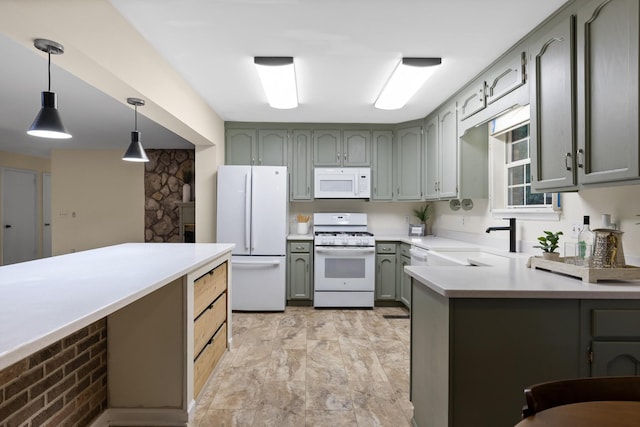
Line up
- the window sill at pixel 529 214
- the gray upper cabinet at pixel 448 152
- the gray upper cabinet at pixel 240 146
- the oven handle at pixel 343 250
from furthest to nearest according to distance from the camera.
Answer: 1. the gray upper cabinet at pixel 240 146
2. the oven handle at pixel 343 250
3. the gray upper cabinet at pixel 448 152
4. the window sill at pixel 529 214

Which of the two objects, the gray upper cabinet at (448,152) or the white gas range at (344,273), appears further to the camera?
the white gas range at (344,273)

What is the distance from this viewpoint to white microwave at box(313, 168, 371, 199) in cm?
455

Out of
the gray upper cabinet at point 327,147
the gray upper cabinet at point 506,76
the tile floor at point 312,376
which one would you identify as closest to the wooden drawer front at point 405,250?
the tile floor at point 312,376

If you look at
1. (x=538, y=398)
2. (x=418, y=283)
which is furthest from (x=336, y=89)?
(x=538, y=398)

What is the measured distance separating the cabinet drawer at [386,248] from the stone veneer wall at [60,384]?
10.00 ft

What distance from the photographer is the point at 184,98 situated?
124 inches

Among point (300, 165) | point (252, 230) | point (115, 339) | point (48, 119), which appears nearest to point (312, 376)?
point (115, 339)

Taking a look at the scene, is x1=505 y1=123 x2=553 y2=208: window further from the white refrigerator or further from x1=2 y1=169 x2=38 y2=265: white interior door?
x1=2 y1=169 x2=38 y2=265: white interior door

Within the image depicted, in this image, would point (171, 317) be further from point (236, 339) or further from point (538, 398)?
point (538, 398)

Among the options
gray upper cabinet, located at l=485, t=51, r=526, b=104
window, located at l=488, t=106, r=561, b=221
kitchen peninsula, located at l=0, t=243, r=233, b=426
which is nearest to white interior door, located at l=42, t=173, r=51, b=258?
kitchen peninsula, located at l=0, t=243, r=233, b=426

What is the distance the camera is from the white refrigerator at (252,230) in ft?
13.7

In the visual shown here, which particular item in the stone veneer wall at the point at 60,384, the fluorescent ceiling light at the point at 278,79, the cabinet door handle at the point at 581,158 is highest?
the fluorescent ceiling light at the point at 278,79

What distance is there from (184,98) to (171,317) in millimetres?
1974

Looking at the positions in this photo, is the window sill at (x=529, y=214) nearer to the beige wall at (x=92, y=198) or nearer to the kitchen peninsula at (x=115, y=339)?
the kitchen peninsula at (x=115, y=339)
